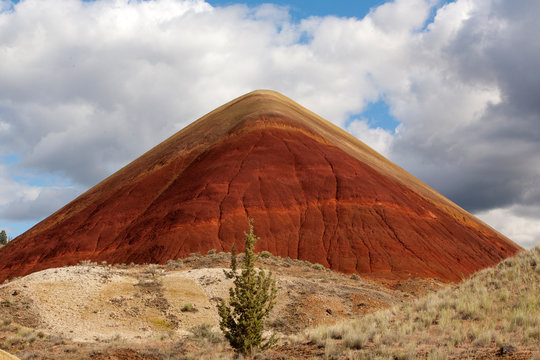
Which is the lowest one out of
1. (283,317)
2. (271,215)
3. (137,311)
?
(137,311)

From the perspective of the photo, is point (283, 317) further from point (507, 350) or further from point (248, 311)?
point (507, 350)

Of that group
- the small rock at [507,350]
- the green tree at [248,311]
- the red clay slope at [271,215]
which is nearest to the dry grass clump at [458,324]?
the small rock at [507,350]

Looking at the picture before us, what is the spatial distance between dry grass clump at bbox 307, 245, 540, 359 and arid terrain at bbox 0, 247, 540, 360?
0.10 ft

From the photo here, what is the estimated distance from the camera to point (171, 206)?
5050cm

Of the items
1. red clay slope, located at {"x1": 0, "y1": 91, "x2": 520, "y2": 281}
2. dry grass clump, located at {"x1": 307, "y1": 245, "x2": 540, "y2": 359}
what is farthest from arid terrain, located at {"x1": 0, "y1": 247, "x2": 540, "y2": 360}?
red clay slope, located at {"x1": 0, "y1": 91, "x2": 520, "y2": 281}

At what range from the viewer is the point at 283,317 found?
22938 millimetres

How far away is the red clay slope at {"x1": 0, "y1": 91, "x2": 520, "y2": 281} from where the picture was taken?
146 ft

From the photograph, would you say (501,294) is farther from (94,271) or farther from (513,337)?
(94,271)

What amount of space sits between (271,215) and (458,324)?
122 ft

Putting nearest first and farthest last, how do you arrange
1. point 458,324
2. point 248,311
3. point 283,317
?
point 458,324
point 248,311
point 283,317


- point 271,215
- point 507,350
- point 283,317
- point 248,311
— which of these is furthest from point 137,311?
point 271,215

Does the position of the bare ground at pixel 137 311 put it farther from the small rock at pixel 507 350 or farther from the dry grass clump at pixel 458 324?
the small rock at pixel 507 350

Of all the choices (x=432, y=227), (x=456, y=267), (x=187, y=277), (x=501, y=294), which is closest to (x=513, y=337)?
(x=501, y=294)

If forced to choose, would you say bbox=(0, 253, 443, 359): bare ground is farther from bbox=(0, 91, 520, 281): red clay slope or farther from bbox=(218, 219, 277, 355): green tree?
bbox=(0, 91, 520, 281): red clay slope
